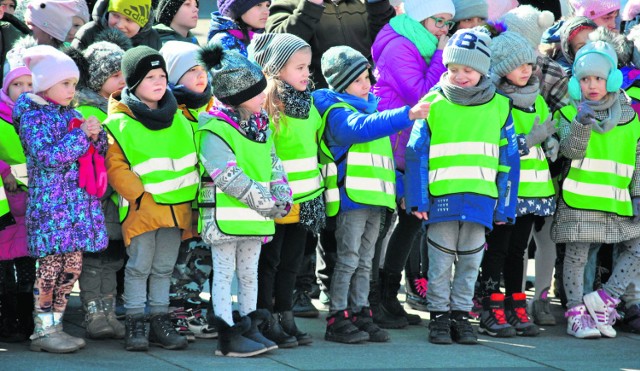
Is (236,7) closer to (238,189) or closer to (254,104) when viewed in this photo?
(254,104)

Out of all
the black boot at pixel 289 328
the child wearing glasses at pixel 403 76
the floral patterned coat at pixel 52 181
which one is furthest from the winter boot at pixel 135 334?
the child wearing glasses at pixel 403 76

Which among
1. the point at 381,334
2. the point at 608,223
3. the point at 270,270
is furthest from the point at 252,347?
the point at 608,223

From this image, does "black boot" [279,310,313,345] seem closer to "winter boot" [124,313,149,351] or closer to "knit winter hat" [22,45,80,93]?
"winter boot" [124,313,149,351]

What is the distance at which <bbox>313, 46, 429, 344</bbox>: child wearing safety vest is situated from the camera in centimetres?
755

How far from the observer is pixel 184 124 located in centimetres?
713

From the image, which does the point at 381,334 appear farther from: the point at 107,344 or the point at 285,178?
the point at 107,344

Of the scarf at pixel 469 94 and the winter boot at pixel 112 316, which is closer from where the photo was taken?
the winter boot at pixel 112 316

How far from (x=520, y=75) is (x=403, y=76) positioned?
81 cm

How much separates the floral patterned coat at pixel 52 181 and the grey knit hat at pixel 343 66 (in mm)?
1674

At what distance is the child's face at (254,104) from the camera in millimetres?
7023

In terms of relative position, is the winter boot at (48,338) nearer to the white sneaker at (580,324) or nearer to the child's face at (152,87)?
the child's face at (152,87)

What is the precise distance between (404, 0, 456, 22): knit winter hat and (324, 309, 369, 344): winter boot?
87.2 inches

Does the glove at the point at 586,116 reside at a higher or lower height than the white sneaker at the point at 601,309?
higher

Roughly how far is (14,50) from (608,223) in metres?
4.19
